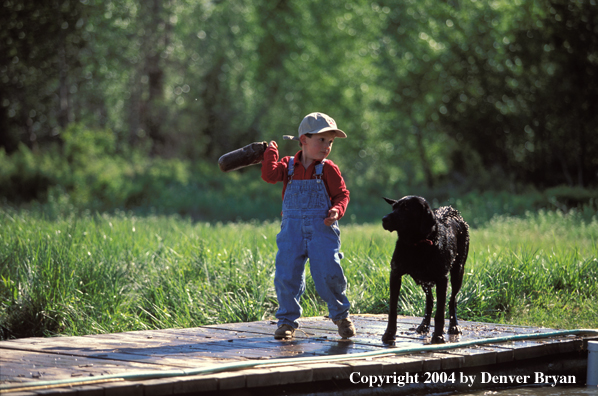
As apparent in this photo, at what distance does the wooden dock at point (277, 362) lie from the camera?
13.3 feet

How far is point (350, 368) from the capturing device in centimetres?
461

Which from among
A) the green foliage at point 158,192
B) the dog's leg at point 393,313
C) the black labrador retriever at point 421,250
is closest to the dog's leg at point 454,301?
the black labrador retriever at point 421,250

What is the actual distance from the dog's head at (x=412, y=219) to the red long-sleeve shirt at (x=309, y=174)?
Result: 47 centimetres

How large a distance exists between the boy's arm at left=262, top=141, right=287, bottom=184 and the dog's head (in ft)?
3.18

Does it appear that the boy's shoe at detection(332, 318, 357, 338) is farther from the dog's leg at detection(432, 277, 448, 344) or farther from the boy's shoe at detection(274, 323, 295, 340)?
the dog's leg at detection(432, 277, 448, 344)

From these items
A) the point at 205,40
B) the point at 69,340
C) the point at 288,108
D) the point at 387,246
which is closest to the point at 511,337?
the point at 69,340

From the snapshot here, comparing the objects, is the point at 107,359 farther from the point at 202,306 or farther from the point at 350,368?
the point at 202,306

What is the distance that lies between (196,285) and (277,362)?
337 cm

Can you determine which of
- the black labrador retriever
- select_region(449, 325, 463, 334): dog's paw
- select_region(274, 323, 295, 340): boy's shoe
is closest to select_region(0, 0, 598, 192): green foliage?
select_region(449, 325, 463, 334): dog's paw

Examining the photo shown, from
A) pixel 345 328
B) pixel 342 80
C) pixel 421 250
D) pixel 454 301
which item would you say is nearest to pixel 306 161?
pixel 421 250

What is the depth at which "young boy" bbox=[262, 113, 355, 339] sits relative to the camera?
5.56 meters

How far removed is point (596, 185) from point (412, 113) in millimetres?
9460

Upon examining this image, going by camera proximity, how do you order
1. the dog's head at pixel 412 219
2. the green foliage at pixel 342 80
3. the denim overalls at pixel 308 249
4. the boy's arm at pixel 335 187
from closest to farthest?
the dog's head at pixel 412 219, the denim overalls at pixel 308 249, the boy's arm at pixel 335 187, the green foliage at pixel 342 80

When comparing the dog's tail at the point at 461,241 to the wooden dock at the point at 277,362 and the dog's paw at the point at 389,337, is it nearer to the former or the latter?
the wooden dock at the point at 277,362
